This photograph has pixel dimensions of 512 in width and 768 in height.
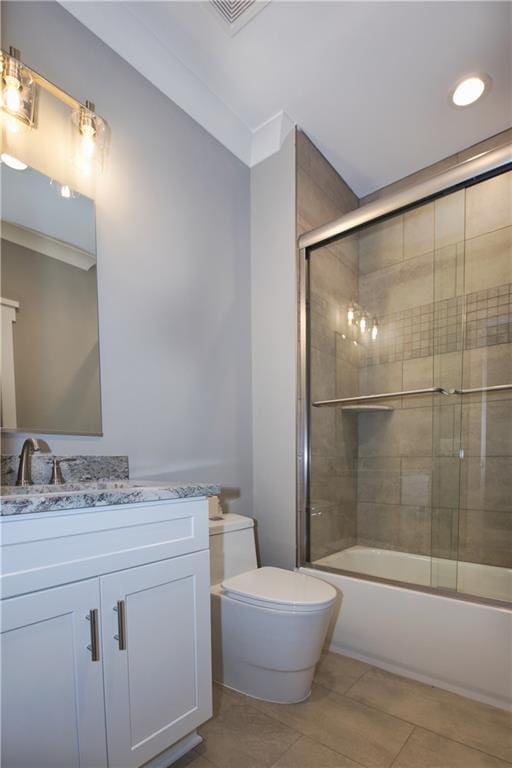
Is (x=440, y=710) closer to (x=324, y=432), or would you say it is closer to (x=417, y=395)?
(x=324, y=432)

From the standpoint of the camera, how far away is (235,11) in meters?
1.64

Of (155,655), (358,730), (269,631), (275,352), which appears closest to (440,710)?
(358,730)

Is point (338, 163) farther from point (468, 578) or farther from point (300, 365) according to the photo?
point (468, 578)

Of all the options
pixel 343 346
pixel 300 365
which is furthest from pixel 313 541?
pixel 343 346

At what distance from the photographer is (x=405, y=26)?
1.68 meters

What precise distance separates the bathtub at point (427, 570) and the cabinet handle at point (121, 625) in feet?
4.27

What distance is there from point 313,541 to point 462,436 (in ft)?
3.15

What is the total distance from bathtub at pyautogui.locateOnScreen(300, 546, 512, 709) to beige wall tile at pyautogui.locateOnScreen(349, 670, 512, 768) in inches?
2.2

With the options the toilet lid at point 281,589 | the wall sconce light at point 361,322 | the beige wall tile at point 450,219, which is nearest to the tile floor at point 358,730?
the toilet lid at point 281,589

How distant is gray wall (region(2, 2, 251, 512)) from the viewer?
1.54 m

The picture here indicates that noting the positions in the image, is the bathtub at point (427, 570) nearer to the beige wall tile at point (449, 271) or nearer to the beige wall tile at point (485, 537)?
the beige wall tile at point (485, 537)

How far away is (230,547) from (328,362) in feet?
3.79

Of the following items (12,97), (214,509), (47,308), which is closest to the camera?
A: (12,97)

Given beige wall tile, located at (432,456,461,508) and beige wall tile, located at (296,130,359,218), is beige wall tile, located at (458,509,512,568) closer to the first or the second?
beige wall tile, located at (432,456,461,508)
